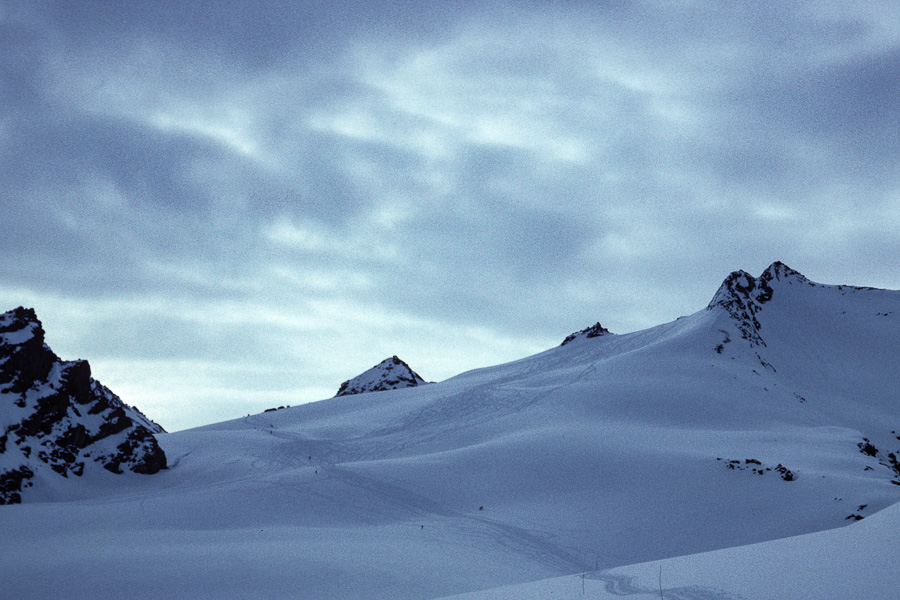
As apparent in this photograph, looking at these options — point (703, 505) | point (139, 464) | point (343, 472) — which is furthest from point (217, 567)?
point (703, 505)

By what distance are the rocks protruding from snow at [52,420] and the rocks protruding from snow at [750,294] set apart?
42.8 meters

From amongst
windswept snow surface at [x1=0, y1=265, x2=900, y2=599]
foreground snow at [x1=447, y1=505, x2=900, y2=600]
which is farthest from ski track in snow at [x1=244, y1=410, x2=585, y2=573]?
foreground snow at [x1=447, y1=505, x2=900, y2=600]

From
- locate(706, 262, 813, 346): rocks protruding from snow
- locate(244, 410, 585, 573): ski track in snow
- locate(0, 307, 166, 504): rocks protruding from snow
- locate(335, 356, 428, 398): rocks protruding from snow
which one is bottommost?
locate(244, 410, 585, 573): ski track in snow

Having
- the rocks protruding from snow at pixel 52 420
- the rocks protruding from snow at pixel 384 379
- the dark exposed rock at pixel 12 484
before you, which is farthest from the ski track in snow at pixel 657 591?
the rocks protruding from snow at pixel 384 379

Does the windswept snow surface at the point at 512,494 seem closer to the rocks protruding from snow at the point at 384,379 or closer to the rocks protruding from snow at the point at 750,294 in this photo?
the rocks protruding from snow at the point at 750,294

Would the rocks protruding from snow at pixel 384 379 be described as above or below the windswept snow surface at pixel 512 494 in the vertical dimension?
above

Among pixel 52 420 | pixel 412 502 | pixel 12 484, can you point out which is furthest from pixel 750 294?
pixel 12 484

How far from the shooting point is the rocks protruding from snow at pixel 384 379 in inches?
3275

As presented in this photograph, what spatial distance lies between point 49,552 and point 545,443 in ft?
61.7

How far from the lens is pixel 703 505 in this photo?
22.7 m

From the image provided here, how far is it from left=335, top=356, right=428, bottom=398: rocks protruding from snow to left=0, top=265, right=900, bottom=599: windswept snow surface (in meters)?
36.2

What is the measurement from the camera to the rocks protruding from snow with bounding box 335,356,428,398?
8319cm

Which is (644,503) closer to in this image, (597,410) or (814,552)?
(597,410)

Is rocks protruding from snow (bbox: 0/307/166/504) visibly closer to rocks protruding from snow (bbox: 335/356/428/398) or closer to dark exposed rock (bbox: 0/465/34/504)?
dark exposed rock (bbox: 0/465/34/504)
